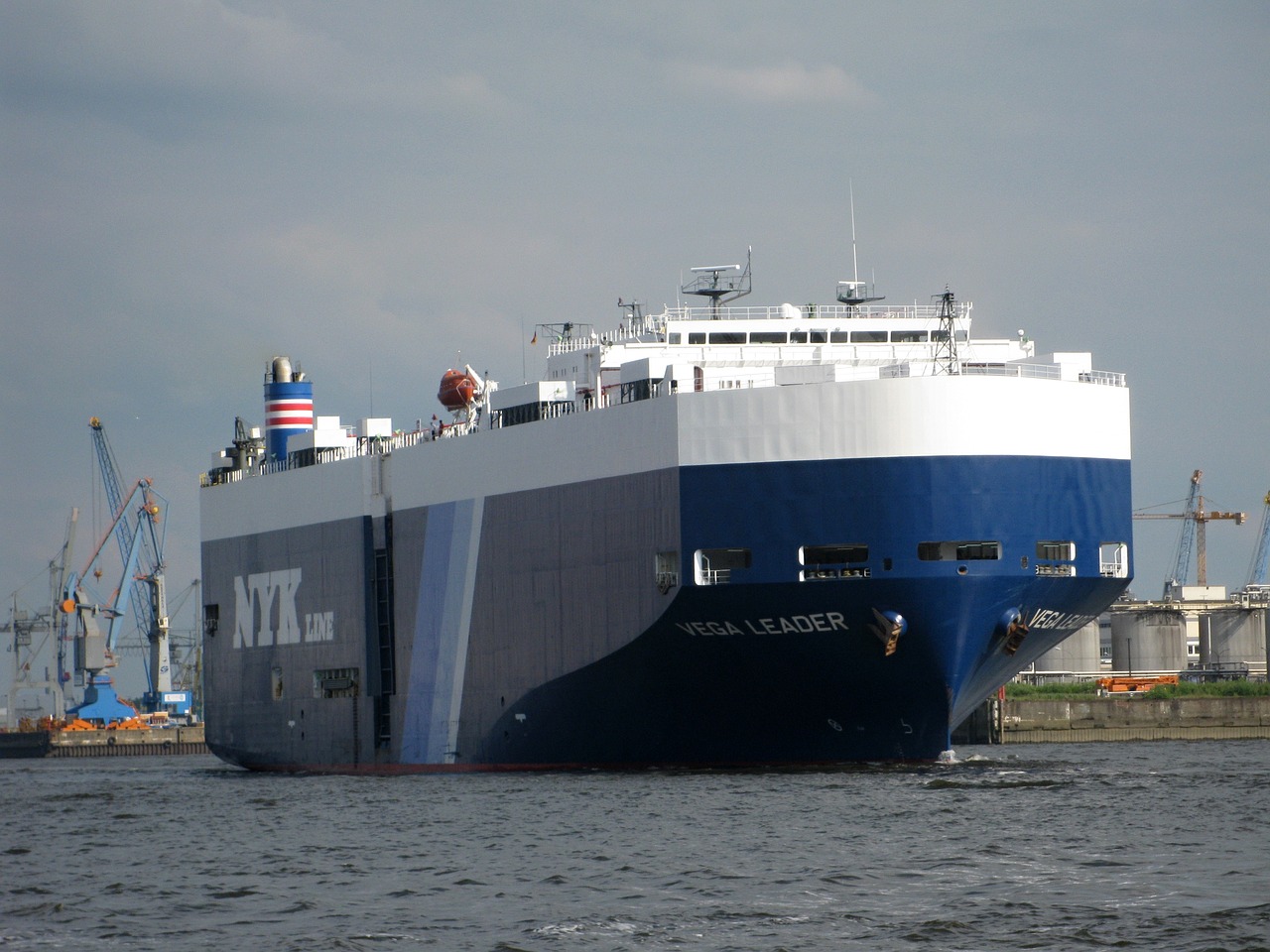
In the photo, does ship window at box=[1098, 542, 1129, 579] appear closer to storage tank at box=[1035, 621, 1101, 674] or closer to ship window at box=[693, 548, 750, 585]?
ship window at box=[693, 548, 750, 585]

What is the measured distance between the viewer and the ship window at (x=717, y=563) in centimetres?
3466

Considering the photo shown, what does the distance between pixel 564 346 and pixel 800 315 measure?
252 inches

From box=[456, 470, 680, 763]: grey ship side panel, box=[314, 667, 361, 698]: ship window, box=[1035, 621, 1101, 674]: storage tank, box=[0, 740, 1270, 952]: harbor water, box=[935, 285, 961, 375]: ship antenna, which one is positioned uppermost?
box=[935, 285, 961, 375]: ship antenna

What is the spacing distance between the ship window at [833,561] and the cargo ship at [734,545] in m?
0.05

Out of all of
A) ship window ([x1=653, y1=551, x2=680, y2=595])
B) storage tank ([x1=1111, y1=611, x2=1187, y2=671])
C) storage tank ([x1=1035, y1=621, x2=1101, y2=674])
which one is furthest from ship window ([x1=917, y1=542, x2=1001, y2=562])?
storage tank ([x1=1111, y1=611, x2=1187, y2=671])

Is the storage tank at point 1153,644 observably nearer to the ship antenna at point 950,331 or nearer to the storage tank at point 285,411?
the storage tank at point 285,411

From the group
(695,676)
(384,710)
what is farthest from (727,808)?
(384,710)

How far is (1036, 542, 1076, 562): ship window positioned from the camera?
3494 centimetres

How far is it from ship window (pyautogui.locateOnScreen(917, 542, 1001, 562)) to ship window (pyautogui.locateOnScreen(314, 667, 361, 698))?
55.5 feet

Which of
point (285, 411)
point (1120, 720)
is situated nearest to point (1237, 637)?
point (1120, 720)

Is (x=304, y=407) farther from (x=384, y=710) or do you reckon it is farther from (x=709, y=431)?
(x=709, y=431)

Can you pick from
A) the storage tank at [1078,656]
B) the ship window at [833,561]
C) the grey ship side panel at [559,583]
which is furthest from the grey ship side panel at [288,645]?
the storage tank at [1078,656]

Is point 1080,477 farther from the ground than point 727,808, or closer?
farther from the ground

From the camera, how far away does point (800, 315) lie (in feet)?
143
